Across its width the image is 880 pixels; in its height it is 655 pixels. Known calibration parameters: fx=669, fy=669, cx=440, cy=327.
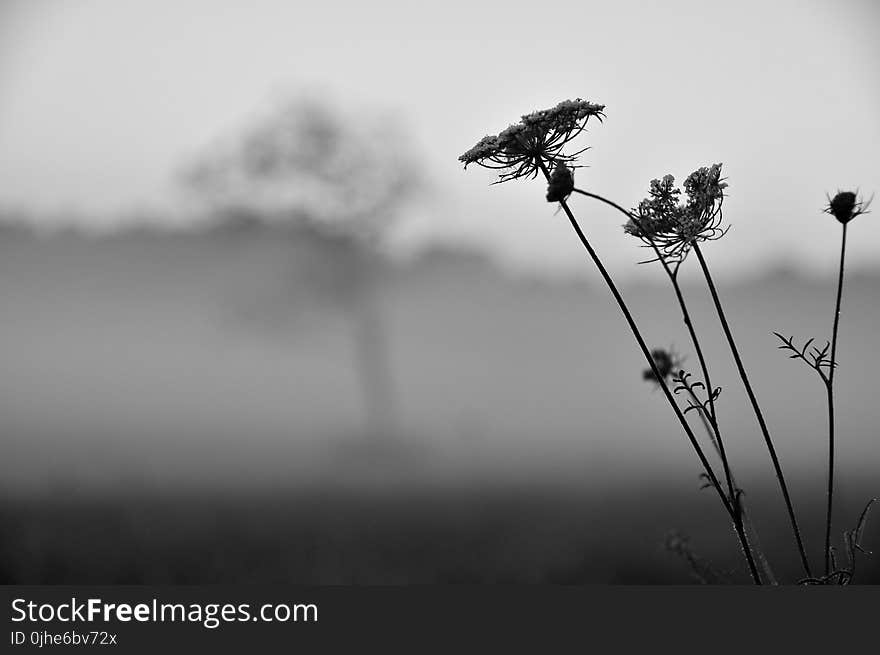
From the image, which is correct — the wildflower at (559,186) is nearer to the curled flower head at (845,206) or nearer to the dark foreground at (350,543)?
the curled flower head at (845,206)

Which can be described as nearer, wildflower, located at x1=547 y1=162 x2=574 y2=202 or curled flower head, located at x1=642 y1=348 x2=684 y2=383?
wildflower, located at x1=547 y1=162 x2=574 y2=202

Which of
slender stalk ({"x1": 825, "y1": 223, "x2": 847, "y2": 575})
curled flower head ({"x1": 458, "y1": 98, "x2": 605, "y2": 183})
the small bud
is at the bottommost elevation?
slender stalk ({"x1": 825, "y1": 223, "x2": 847, "y2": 575})

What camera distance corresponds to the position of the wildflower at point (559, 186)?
58.9 inches

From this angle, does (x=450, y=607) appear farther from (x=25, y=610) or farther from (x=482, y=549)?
(x=482, y=549)

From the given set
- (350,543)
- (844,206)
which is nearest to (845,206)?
(844,206)

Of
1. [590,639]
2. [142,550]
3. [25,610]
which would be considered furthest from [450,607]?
[142,550]

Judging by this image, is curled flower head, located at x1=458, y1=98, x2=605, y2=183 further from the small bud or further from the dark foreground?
the dark foreground

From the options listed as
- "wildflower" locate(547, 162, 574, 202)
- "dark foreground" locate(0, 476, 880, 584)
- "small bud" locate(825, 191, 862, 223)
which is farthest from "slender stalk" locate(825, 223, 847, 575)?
"dark foreground" locate(0, 476, 880, 584)

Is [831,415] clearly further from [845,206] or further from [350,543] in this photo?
[350,543]

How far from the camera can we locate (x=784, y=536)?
6418mm

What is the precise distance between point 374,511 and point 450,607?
7.88 m

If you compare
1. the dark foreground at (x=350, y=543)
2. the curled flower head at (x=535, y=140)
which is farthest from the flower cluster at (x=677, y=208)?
the dark foreground at (x=350, y=543)

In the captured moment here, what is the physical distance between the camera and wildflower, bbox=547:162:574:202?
1.50 metres

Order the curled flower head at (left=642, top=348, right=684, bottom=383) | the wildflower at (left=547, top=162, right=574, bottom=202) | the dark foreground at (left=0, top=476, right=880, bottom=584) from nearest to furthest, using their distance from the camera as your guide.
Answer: the wildflower at (left=547, top=162, right=574, bottom=202)
the curled flower head at (left=642, top=348, right=684, bottom=383)
the dark foreground at (left=0, top=476, right=880, bottom=584)
